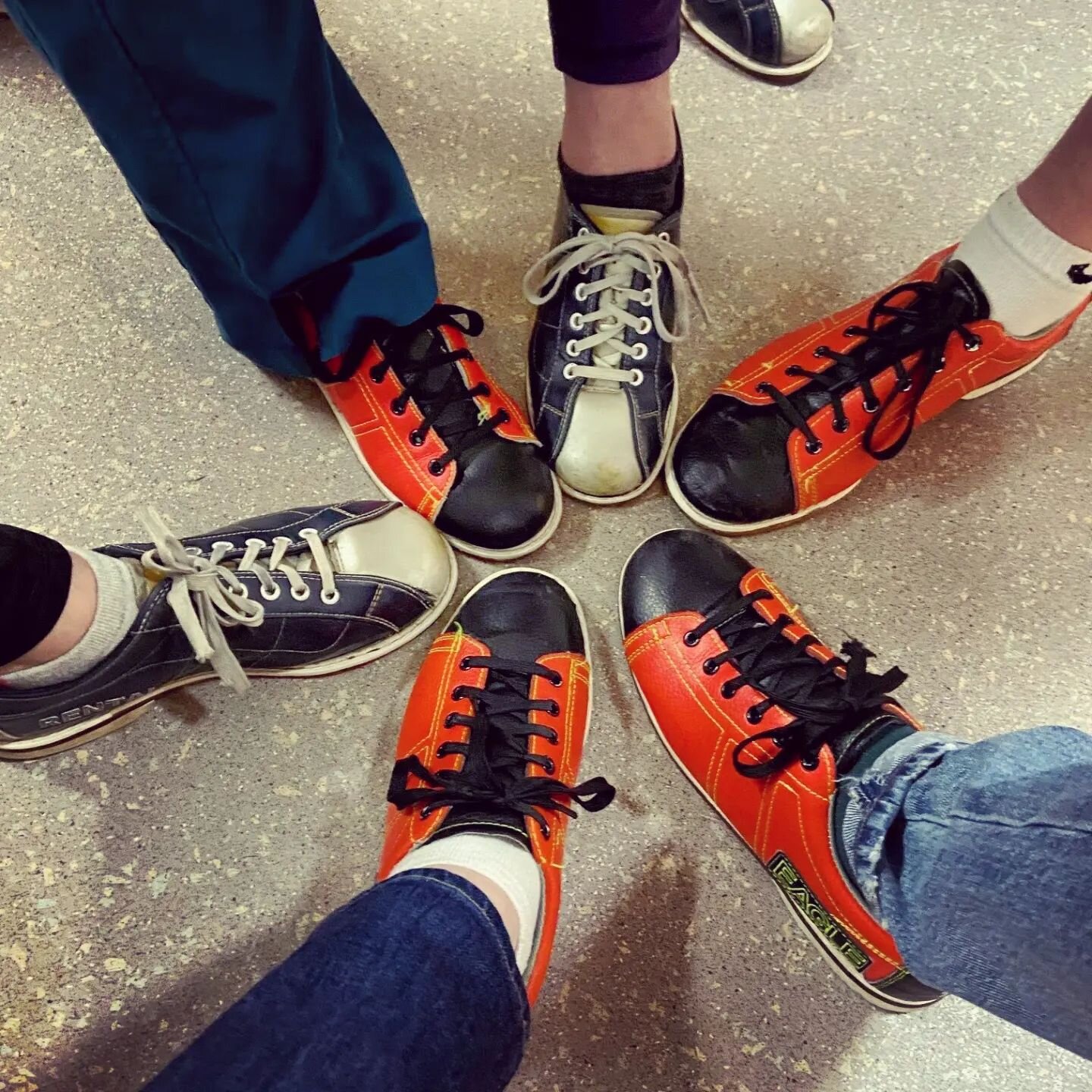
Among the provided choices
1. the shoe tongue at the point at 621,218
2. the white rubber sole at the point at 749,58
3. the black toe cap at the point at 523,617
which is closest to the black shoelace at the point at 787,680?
the black toe cap at the point at 523,617

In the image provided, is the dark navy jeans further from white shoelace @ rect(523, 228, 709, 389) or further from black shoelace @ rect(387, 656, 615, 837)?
black shoelace @ rect(387, 656, 615, 837)

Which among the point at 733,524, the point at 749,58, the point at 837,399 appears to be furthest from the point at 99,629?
the point at 749,58

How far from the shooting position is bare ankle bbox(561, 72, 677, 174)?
2.25 feet

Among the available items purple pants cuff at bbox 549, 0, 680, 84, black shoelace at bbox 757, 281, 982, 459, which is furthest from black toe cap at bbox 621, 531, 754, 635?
purple pants cuff at bbox 549, 0, 680, 84

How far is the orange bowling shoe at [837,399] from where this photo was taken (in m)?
0.75

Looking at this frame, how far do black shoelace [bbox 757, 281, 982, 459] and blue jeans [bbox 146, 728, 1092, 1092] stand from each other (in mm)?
363

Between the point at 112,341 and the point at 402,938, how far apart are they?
29.5 inches

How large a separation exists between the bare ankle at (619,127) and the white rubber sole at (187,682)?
0.39 m

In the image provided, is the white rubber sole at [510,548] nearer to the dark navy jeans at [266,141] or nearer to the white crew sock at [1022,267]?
the dark navy jeans at [266,141]

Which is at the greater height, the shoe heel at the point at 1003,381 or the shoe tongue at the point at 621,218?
the shoe tongue at the point at 621,218

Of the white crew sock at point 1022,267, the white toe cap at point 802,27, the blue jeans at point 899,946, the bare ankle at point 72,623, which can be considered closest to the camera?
the blue jeans at point 899,946

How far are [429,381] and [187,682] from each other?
14.6 inches

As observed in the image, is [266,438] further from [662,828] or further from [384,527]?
[662,828]

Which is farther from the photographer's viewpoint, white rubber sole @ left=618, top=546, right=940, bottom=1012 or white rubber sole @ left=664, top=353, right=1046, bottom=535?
white rubber sole @ left=664, top=353, right=1046, bottom=535
